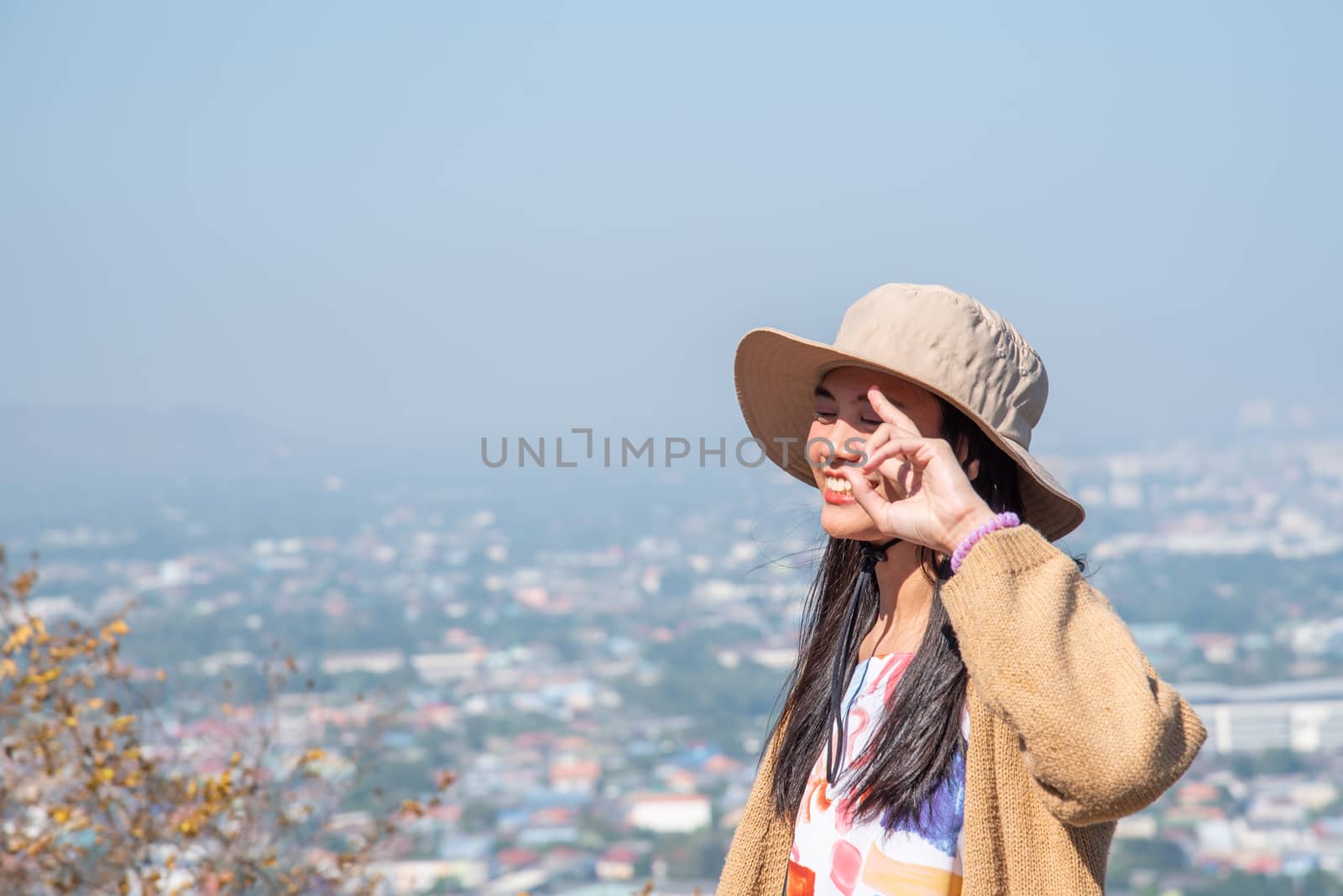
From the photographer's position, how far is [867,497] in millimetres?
1401

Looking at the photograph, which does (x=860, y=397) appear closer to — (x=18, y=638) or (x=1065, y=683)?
(x=1065, y=683)

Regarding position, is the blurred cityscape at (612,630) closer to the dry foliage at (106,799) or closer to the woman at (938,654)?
the woman at (938,654)

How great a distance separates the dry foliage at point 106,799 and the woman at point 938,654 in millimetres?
2291

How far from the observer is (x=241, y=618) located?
951 inches

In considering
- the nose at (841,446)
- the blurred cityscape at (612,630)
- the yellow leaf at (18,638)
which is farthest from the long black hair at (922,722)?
the yellow leaf at (18,638)

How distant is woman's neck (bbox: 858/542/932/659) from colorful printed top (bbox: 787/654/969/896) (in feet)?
0.09

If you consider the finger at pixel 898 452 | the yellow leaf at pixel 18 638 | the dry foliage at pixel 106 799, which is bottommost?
the dry foliage at pixel 106 799

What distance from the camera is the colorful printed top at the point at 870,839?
4.74 ft

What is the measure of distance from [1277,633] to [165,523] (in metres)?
28.1

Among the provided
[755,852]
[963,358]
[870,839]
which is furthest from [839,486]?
[755,852]

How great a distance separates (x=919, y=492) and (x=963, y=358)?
182mm

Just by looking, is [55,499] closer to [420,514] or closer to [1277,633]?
[420,514]

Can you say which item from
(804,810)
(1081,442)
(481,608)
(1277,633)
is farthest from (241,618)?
(1081,442)

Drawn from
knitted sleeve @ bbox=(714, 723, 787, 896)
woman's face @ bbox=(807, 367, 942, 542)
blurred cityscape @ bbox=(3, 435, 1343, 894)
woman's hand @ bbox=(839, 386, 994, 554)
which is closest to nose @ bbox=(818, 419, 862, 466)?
woman's face @ bbox=(807, 367, 942, 542)
